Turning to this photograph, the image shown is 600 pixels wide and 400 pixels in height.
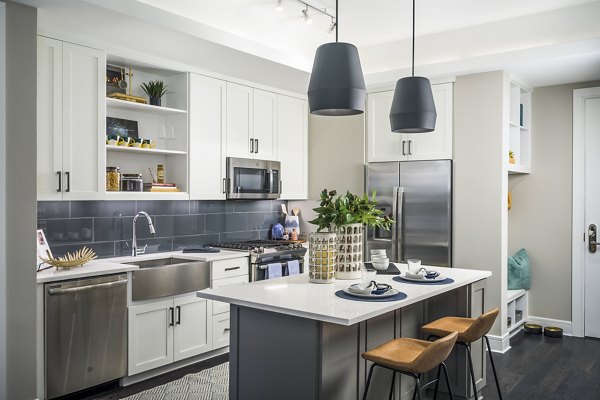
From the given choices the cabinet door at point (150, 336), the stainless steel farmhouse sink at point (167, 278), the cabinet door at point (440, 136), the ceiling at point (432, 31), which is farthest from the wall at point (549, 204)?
the cabinet door at point (150, 336)

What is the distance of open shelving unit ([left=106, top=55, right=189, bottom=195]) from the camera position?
14.0 feet

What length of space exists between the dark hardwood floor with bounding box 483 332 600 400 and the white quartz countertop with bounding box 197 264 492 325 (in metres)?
1.13

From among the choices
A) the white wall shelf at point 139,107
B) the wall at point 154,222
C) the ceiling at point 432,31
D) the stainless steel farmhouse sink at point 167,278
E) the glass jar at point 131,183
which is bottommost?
the stainless steel farmhouse sink at point 167,278

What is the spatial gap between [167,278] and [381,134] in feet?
8.58

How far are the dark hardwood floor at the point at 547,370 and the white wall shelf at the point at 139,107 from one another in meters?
3.31

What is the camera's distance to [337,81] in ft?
8.16

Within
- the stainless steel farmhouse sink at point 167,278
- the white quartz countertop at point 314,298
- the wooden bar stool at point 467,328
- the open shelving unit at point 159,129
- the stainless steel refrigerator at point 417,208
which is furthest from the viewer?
the stainless steel refrigerator at point 417,208

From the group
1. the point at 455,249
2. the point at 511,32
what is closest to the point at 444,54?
the point at 511,32

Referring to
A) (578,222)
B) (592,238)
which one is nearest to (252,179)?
(578,222)

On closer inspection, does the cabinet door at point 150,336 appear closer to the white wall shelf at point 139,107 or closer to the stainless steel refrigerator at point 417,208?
the white wall shelf at point 139,107

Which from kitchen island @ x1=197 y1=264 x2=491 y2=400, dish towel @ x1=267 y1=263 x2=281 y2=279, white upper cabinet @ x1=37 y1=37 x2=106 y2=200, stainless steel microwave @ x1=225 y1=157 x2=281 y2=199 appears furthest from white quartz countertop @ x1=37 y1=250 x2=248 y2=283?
kitchen island @ x1=197 y1=264 x2=491 y2=400

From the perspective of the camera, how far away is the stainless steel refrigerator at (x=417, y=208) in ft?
15.8

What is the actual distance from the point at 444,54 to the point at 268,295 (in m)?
3.28

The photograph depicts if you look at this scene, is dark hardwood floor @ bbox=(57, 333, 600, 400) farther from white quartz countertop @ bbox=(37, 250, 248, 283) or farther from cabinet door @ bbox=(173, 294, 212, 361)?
white quartz countertop @ bbox=(37, 250, 248, 283)
